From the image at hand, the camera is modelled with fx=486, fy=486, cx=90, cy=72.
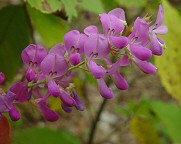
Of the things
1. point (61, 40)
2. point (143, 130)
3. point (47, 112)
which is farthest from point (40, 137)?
point (47, 112)

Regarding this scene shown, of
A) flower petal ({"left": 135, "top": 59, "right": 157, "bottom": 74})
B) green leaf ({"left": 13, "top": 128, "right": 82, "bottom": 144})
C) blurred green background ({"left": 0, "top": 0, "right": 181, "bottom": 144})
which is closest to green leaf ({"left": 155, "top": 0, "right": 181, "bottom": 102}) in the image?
blurred green background ({"left": 0, "top": 0, "right": 181, "bottom": 144})

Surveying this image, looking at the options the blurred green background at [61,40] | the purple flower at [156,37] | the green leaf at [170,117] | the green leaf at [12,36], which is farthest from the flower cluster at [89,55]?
the green leaf at [170,117]

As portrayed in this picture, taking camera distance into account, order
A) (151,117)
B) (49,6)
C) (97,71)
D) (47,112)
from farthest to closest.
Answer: (151,117) < (49,6) < (47,112) < (97,71)

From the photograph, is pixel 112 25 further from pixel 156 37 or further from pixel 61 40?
pixel 61 40

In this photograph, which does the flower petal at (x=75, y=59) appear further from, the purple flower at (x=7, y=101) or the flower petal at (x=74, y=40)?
the purple flower at (x=7, y=101)

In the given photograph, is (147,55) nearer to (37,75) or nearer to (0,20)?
(37,75)

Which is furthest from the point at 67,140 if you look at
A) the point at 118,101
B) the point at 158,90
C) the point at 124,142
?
the point at 158,90
